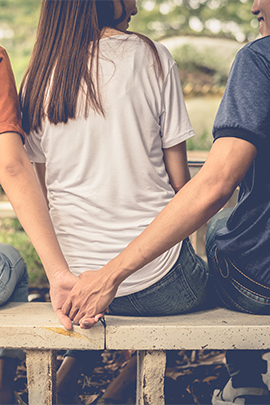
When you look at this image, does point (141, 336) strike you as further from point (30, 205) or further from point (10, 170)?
point (10, 170)

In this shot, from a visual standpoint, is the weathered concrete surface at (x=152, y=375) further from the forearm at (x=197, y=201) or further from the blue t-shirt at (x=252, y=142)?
the blue t-shirt at (x=252, y=142)

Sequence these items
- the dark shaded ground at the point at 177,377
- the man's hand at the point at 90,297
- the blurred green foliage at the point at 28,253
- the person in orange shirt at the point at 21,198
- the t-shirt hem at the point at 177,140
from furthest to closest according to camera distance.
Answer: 1. the blurred green foliage at the point at 28,253
2. the dark shaded ground at the point at 177,377
3. the t-shirt hem at the point at 177,140
4. the person in orange shirt at the point at 21,198
5. the man's hand at the point at 90,297

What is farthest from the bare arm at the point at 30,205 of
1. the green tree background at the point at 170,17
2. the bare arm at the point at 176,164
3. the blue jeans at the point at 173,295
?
the green tree background at the point at 170,17

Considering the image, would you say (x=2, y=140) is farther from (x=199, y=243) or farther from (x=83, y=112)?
(x=199, y=243)

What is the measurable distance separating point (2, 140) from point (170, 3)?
15135 millimetres

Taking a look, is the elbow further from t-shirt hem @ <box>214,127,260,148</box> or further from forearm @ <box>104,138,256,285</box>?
t-shirt hem @ <box>214,127,260,148</box>

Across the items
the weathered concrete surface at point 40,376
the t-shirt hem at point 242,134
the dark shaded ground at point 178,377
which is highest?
the t-shirt hem at point 242,134

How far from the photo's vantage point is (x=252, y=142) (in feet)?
4.03

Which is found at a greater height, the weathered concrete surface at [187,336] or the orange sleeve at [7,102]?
the orange sleeve at [7,102]

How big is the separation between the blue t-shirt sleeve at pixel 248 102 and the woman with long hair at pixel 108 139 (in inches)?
14.6

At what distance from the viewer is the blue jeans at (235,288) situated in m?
1.48

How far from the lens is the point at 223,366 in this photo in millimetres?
2498

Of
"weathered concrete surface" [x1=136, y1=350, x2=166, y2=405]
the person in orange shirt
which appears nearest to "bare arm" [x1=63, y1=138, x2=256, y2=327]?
the person in orange shirt

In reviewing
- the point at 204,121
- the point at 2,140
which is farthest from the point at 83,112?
the point at 204,121
